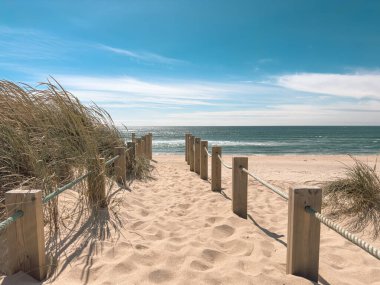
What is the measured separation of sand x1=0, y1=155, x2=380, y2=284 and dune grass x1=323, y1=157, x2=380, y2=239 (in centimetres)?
38

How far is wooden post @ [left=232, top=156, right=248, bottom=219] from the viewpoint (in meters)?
4.00

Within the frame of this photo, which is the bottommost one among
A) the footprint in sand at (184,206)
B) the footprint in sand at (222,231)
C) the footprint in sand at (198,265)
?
the footprint in sand at (184,206)

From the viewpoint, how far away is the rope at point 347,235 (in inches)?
58.1

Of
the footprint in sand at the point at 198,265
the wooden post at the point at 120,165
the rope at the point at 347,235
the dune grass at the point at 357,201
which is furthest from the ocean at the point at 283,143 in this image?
the rope at the point at 347,235

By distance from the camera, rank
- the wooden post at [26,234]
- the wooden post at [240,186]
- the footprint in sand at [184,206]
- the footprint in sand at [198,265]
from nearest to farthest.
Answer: the wooden post at [26,234]
the footprint in sand at [198,265]
the wooden post at [240,186]
the footprint in sand at [184,206]

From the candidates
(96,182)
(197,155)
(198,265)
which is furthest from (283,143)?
(198,265)

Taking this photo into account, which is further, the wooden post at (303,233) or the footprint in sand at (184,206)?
the footprint in sand at (184,206)

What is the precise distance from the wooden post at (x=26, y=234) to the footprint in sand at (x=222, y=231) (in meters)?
1.79

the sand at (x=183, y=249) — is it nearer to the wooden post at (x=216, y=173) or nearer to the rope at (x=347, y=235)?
the rope at (x=347, y=235)

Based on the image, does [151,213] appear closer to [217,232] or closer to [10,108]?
[217,232]

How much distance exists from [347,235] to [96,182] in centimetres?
254

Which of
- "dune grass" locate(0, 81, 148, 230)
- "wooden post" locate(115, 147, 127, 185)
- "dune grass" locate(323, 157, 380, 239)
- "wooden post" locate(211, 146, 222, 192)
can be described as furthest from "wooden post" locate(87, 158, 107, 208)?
"dune grass" locate(323, 157, 380, 239)

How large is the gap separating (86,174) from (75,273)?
110 centimetres

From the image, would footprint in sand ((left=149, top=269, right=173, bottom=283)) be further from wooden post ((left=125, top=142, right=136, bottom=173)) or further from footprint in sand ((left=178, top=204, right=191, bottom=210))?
wooden post ((left=125, top=142, right=136, bottom=173))
